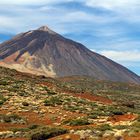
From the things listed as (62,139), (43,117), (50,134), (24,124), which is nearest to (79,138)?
(62,139)

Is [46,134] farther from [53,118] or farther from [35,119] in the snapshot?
[53,118]

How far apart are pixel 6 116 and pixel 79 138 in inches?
575

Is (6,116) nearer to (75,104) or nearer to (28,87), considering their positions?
(75,104)

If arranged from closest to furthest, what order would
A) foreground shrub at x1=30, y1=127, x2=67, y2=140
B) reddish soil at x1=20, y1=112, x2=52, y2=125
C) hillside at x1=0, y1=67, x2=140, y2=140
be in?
1. hillside at x1=0, y1=67, x2=140, y2=140
2. foreground shrub at x1=30, y1=127, x2=67, y2=140
3. reddish soil at x1=20, y1=112, x2=52, y2=125

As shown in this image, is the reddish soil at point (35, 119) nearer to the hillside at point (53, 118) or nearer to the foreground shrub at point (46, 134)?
the hillside at point (53, 118)

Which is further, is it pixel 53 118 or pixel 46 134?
pixel 53 118

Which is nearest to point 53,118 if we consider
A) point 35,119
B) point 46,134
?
point 35,119

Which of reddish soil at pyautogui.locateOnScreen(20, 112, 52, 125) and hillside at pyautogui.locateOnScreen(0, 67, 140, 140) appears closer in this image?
hillside at pyautogui.locateOnScreen(0, 67, 140, 140)

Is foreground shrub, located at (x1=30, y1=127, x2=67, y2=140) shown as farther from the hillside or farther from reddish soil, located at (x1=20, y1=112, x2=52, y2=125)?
reddish soil, located at (x1=20, y1=112, x2=52, y2=125)

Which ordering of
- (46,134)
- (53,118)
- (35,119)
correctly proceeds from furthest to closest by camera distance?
(53,118) → (35,119) → (46,134)

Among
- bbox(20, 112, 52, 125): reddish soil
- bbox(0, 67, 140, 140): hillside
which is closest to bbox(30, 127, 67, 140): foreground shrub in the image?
bbox(0, 67, 140, 140): hillside

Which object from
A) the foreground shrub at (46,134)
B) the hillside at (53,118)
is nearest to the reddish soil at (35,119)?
the hillside at (53,118)

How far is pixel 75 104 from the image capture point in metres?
53.7

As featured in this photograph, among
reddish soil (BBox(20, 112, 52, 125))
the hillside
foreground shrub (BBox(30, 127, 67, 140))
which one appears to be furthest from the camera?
reddish soil (BBox(20, 112, 52, 125))
